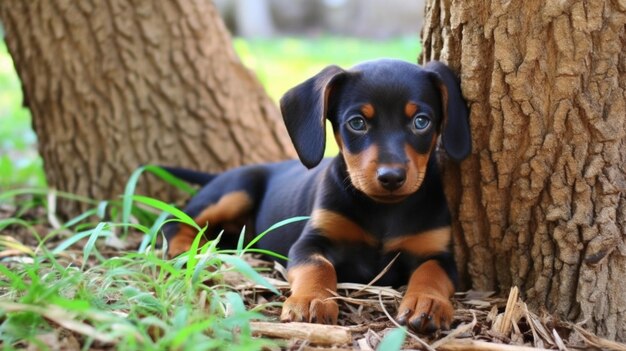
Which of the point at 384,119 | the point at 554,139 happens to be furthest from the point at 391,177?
the point at 554,139

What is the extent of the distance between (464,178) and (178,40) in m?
Answer: 2.40

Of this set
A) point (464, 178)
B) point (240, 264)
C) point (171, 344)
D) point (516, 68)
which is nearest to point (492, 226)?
point (464, 178)

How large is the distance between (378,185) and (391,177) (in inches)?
3.1

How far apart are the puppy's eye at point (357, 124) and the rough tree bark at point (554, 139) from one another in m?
0.46

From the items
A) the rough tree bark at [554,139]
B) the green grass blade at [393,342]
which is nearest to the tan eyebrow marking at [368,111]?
the rough tree bark at [554,139]

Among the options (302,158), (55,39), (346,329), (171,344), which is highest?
(55,39)

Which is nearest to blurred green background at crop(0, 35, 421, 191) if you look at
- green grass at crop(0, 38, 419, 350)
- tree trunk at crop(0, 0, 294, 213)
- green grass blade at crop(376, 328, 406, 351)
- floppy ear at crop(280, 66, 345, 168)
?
tree trunk at crop(0, 0, 294, 213)

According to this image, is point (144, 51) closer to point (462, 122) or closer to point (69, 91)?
point (69, 91)

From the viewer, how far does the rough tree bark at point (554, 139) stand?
305 cm

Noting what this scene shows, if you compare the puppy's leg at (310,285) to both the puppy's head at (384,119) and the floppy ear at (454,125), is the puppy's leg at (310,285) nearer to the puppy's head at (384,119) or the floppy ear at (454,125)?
the puppy's head at (384,119)

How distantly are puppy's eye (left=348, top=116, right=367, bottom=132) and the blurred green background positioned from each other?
2914 millimetres

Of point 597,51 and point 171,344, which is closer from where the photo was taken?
point 171,344

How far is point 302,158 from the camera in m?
3.49

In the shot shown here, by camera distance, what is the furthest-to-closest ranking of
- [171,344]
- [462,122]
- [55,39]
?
[55,39], [462,122], [171,344]
